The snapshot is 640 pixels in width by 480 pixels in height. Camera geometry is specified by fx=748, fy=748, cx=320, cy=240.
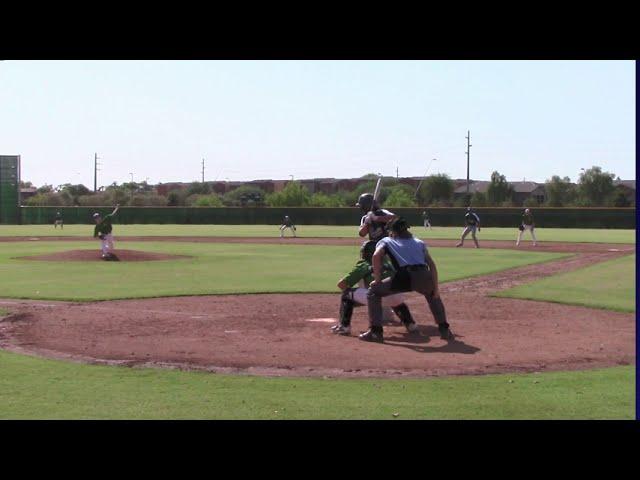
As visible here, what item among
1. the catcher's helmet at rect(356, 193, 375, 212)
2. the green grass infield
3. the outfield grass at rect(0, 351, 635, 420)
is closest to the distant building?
the green grass infield

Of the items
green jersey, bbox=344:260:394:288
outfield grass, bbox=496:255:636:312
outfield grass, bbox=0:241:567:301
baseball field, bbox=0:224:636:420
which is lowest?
outfield grass, bbox=0:241:567:301

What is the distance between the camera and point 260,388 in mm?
6914

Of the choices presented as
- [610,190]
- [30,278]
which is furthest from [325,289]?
[610,190]

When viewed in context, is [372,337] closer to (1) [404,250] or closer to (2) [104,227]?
(1) [404,250]

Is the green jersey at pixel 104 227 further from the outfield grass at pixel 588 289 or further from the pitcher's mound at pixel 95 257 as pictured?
the outfield grass at pixel 588 289

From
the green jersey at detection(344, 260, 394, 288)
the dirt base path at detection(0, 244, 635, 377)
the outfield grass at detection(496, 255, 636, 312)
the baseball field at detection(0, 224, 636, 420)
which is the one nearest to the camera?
the baseball field at detection(0, 224, 636, 420)

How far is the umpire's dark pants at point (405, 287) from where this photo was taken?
9477 mm

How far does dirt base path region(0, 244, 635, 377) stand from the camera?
8.19 m

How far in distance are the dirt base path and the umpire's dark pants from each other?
395mm

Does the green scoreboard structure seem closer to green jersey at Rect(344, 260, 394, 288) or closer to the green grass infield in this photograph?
the green grass infield

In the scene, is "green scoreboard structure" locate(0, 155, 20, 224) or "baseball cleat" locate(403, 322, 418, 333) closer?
"baseball cleat" locate(403, 322, 418, 333)

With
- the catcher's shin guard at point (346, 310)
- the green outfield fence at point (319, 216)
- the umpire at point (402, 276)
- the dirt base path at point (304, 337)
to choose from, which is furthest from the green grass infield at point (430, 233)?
the umpire at point (402, 276)

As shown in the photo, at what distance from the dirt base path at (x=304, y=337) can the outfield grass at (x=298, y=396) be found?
53 centimetres
